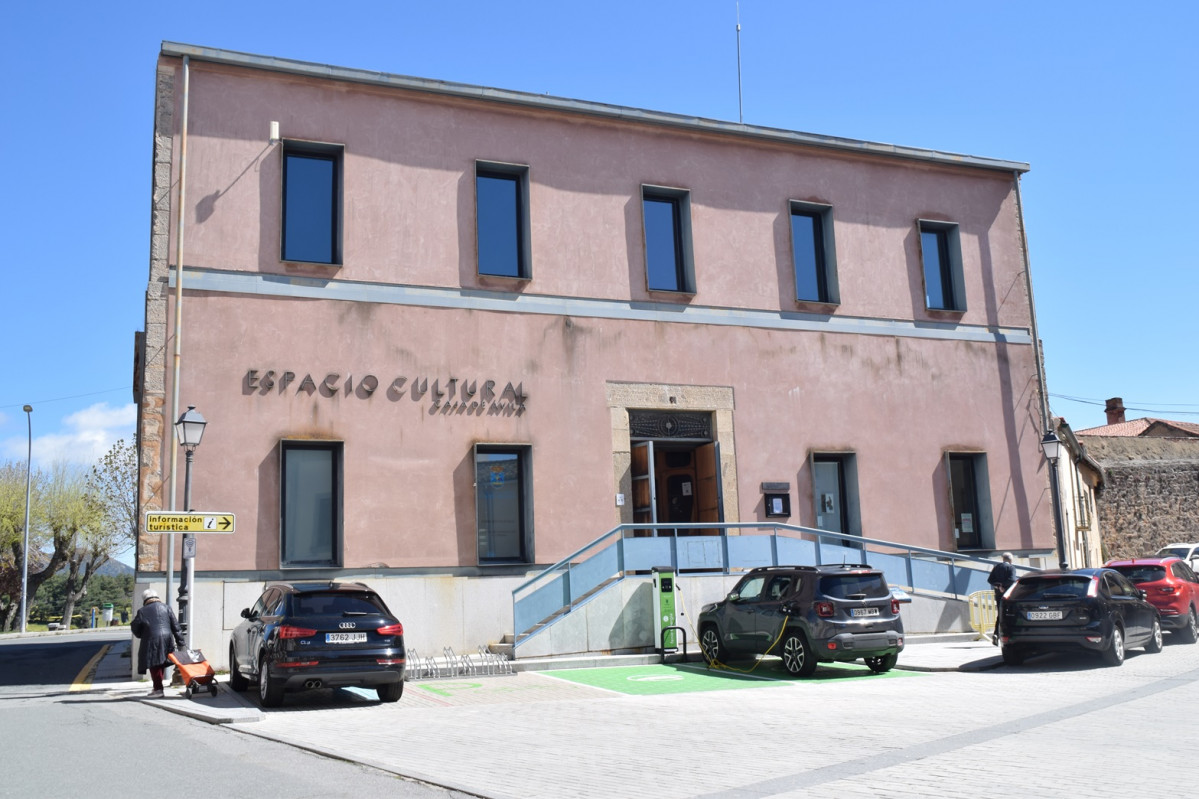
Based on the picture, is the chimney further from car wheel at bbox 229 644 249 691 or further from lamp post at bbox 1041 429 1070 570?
car wheel at bbox 229 644 249 691

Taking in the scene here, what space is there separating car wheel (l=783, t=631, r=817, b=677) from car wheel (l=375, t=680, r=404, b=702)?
5.98 meters

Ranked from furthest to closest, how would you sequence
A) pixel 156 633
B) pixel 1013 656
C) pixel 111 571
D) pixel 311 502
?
pixel 111 571 < pixel 311 502 < pixel 1013 656 < pixel 156 633

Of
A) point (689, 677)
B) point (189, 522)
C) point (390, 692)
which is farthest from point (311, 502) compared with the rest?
point (689, 677)

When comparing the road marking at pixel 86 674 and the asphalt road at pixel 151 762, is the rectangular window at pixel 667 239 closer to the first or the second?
the road marking at pixel 86 674

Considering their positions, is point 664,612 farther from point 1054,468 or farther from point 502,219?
point 1054,468

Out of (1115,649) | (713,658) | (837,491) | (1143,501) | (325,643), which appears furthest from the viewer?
Answer: (1143,501)

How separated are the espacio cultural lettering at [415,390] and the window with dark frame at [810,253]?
7349 mm

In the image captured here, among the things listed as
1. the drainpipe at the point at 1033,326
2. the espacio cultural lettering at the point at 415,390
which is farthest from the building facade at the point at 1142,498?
the espacio cultural lettering at the point at 415,390

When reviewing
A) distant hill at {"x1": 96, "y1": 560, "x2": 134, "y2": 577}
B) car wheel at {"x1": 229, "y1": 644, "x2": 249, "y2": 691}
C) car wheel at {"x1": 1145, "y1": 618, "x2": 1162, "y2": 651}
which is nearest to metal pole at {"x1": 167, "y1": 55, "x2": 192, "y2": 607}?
car wheel at {"x1": 229, "y1": 644, "x2": 249, "y2": 691}

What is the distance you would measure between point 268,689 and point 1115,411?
5581 centimetres

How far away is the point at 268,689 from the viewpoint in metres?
13.3

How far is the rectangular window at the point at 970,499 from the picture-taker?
23.8 meters

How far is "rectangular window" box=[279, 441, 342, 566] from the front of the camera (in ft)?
59.3

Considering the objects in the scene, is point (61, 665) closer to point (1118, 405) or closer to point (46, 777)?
point (46, 777)
